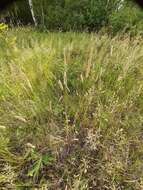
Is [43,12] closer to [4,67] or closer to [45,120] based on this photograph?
[4,67]

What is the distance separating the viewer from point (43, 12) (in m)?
10.5

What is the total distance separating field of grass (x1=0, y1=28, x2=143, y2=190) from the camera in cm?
386

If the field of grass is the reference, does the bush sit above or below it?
above

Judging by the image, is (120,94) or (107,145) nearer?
(107,145)

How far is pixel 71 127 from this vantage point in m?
4.03

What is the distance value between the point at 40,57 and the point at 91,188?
5.06 feet

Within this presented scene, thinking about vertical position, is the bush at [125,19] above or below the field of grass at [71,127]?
above

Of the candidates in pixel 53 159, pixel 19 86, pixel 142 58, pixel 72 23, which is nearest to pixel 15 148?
pixel 53 159

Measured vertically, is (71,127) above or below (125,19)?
below

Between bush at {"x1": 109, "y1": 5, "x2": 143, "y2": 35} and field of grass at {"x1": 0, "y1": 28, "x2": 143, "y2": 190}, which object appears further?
bush at {"x1": 109, "y1": 5, "x2": 143, "y2": 35}

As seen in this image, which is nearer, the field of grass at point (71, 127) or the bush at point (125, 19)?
the field of grass at point (71, 127)

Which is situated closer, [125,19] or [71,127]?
[71,127]

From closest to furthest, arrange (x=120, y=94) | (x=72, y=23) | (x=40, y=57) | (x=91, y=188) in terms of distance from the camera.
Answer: (x=91, y=188) < (x=120, y=94) < (x=40, y=57) < (x=72, y=23)

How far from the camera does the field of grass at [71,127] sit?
3863 millimetres
